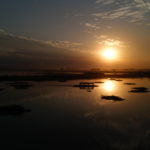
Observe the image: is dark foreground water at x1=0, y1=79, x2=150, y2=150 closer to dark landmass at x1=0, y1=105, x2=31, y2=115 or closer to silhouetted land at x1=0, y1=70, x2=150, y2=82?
dark landmass at x1=0, y1=105, x2=31, y2=115

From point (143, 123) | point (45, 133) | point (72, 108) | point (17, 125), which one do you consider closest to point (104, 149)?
point (45, 133)

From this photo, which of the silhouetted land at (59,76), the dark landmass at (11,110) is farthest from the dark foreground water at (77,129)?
the silhouetted land at (59,76)

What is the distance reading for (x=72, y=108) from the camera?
26.3 metres

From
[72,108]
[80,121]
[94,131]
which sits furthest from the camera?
[72,108]

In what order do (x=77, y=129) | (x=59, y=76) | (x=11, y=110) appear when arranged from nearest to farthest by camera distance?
(x=77, y=129) < (x=11, y=110) < (x=59, y=76)

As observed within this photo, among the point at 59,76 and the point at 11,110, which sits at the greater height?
the point at 59,76

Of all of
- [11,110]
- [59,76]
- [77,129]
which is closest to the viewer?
[77,129]

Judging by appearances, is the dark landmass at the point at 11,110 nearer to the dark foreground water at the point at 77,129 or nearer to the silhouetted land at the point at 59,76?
the dark foreground water at the point at 77,129

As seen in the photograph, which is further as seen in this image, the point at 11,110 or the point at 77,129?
the point at 11,110

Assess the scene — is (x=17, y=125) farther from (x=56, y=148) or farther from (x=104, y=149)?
(x=104, y=149)

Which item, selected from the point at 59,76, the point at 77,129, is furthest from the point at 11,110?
the point at 59,76

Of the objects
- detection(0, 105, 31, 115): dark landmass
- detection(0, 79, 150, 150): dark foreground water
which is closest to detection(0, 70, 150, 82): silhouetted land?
detection(0, 105, 31, 115): dark landmass

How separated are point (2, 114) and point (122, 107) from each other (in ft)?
57.5

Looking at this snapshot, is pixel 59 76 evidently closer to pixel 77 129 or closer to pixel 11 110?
pixel 11 110
